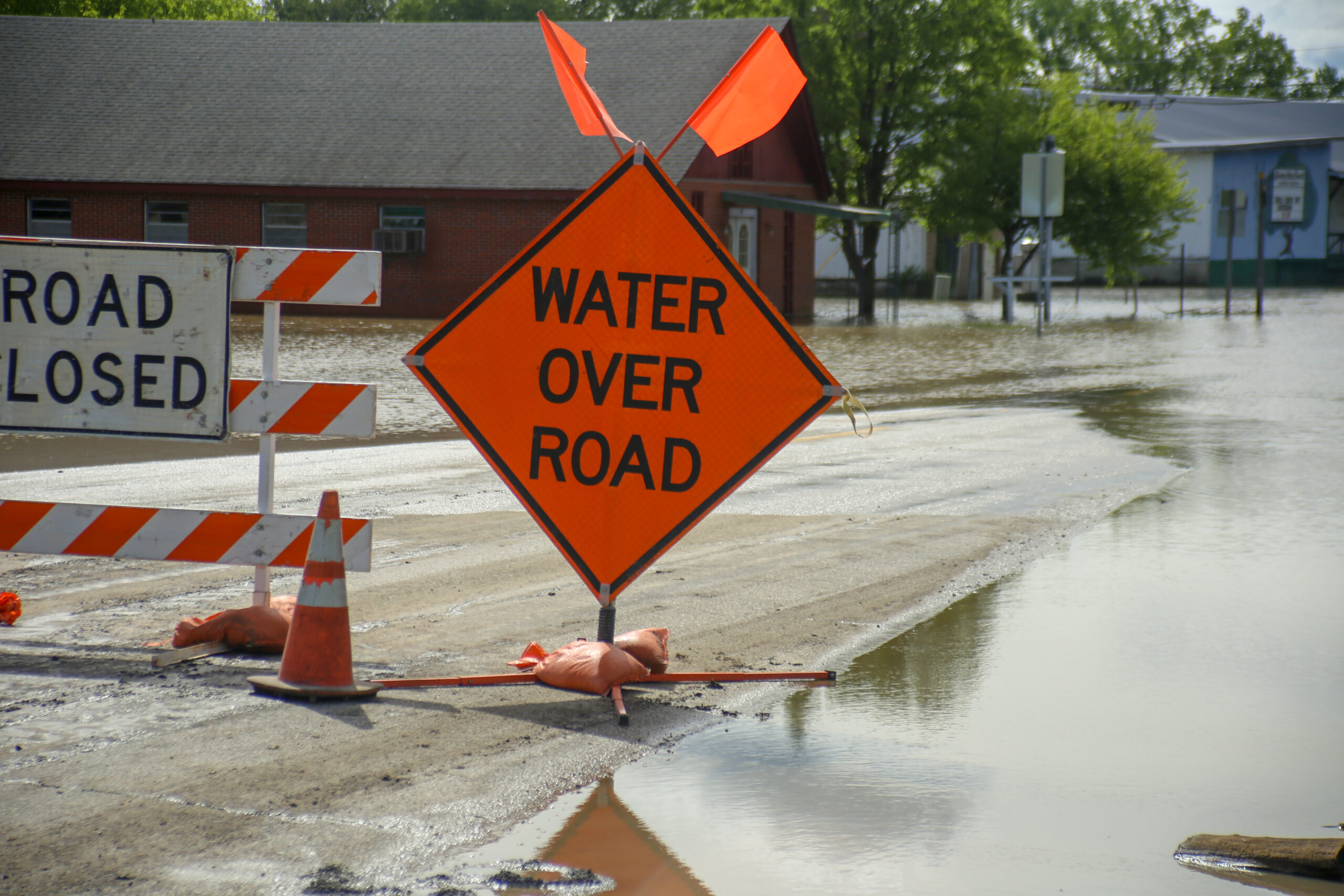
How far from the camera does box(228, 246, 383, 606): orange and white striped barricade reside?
5520 mm

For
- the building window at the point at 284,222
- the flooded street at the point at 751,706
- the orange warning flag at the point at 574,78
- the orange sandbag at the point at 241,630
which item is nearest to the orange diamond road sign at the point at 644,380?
the orange warning flag at the point at 574,78

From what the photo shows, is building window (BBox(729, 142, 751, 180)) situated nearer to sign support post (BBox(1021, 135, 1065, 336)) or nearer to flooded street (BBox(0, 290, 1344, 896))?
sign support post (BBox(1021, 135, 1065, 336))

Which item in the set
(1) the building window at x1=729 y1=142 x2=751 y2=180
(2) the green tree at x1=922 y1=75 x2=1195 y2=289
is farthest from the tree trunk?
(1) the building window at x1=729 y1=142 x2=751 y2=180

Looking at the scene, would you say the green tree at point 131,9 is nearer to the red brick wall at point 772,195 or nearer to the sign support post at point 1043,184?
the red brick wall at point 772,195

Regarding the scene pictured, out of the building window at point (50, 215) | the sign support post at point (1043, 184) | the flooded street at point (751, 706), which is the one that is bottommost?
the flooded street at point (751, 706)

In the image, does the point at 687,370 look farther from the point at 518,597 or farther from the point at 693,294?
the point at 518,597

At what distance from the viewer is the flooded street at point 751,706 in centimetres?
362

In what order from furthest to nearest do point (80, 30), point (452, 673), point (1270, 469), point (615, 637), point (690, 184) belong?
1. point (80, 30)
2. point (690, 184)
3. point (1270, 469)
4. point (615, 637)
5. point (452, 673)

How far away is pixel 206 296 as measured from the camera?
220 inches

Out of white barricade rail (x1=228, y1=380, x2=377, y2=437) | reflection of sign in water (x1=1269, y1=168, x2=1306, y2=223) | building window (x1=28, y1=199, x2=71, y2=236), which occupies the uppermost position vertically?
reflection of sign in water (x1=1269, y1=168, x2=1306, y2=223)

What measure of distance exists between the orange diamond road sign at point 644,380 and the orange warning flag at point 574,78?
1.04 feet

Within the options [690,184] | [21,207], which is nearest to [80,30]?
[21,207]

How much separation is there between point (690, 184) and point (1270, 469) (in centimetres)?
2510

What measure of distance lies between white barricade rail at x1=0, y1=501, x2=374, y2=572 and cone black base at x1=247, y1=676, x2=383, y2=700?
698mm
